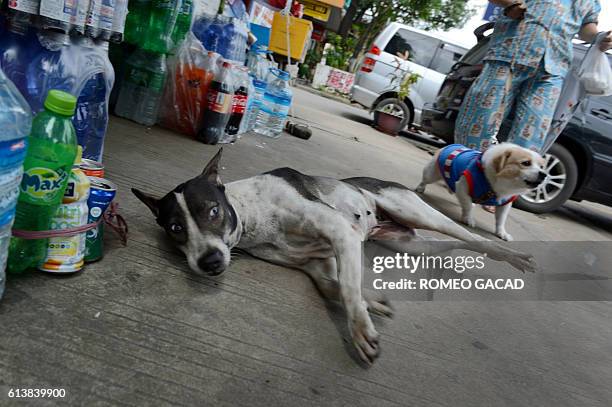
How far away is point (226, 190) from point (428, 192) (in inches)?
133

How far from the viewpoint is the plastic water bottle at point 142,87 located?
164 inches

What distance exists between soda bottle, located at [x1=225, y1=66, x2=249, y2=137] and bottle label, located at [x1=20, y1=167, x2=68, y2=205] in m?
3.07

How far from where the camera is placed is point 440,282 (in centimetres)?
281

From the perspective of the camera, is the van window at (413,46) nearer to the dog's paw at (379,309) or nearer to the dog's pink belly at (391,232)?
the dog's pink belly at (391,232)

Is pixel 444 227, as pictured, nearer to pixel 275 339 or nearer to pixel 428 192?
pixel 275 339

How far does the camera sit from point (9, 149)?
49.8 inches

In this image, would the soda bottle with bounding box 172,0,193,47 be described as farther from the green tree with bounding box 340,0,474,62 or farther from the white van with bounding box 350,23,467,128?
the green tree with bounding box 340,0,474,62

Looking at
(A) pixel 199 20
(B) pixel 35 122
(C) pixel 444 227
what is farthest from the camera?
(A) pixel 199 20

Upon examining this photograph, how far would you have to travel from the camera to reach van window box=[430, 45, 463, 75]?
10484mm

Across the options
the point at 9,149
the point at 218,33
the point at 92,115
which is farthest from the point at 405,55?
the point at 9,149

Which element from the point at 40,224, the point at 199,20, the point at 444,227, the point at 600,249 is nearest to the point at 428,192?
the point at 600,249

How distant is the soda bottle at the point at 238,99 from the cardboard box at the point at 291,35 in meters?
4.97

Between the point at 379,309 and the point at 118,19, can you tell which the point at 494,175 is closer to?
the point at 379,309

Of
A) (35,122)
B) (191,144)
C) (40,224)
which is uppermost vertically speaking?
(35,122)
